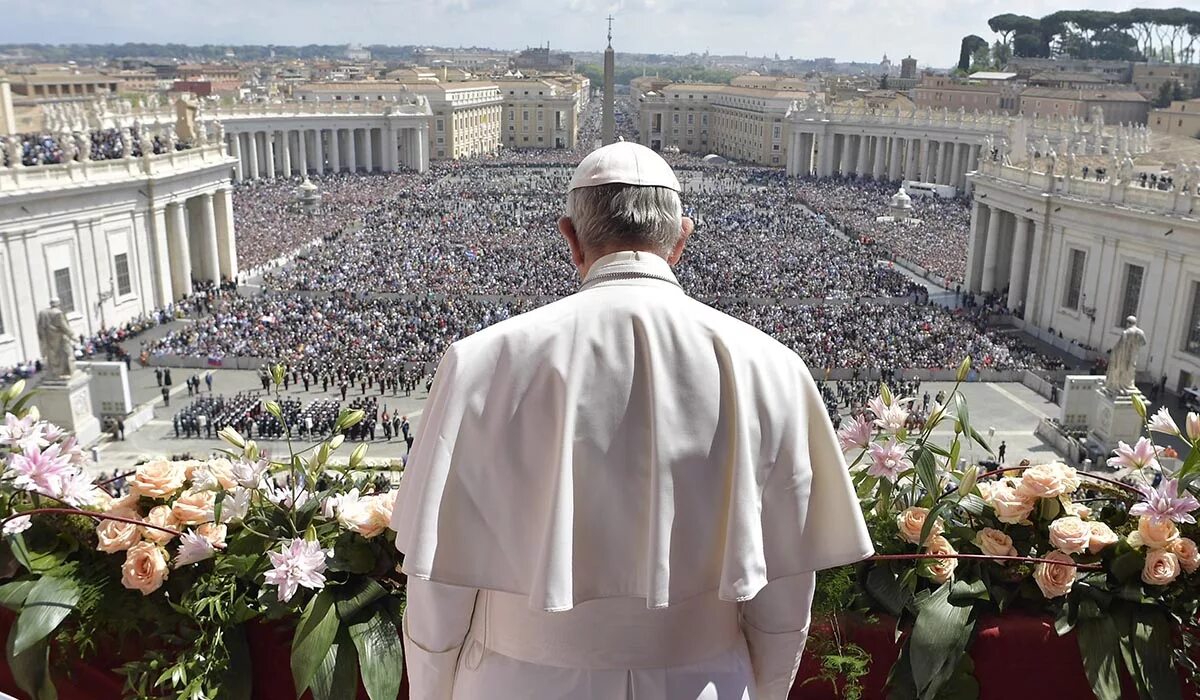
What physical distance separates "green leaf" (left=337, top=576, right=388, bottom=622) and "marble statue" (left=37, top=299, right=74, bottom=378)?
2052 cm

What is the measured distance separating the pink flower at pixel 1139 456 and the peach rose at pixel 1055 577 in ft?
2.54

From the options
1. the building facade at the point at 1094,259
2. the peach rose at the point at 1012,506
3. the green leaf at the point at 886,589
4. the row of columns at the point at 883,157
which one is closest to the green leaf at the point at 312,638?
the green leaf at the point at 886,589

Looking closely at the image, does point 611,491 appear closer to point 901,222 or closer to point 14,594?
point 14,594

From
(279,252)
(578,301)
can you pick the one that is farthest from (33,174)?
(578,301)

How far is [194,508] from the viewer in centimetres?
402

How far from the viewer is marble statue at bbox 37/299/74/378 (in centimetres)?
2119

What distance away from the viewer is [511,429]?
7.92 ft

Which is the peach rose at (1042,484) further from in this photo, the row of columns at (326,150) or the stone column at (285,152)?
the stone column at (285,152)

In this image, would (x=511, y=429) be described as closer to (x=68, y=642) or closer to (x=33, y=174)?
(x=68, y=642)

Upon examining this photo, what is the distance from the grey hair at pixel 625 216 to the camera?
2607 mm

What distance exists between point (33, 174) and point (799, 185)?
59.7 meters

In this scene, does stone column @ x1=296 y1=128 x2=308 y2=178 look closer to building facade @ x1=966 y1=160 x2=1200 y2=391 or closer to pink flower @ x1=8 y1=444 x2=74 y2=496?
building facade @ x1=966 y1=160 x2=1200 y2=391

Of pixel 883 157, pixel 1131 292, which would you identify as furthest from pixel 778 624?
pixel 883 157

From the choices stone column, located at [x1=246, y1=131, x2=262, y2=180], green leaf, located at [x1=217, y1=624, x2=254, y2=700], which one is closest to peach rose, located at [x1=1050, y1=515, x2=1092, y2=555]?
green leaf, located at [x1=217, y1=624, x2=254, y2=700]
